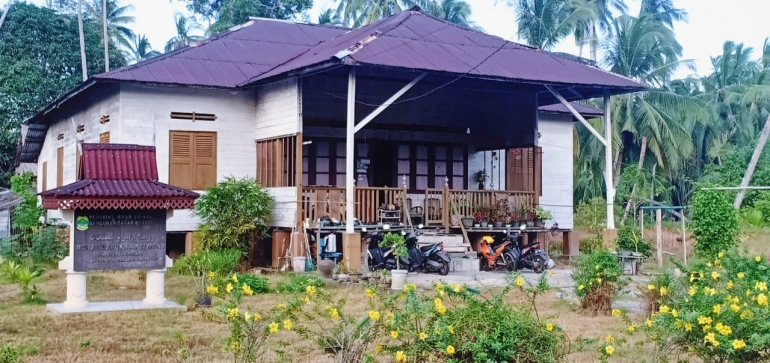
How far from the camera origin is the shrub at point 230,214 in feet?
55.0

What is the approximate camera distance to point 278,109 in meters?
17.5

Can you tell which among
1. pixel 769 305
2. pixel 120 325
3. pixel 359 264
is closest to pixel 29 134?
pixel 359 264

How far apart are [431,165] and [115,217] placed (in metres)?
10.3

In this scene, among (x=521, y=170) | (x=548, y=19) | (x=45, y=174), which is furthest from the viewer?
(x=548, y=19)

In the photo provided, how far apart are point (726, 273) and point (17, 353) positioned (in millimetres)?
6697

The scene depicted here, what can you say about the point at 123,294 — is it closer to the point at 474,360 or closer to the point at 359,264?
the point at 359,264

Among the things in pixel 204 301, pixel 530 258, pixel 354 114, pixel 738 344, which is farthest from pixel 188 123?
pixel 738 344

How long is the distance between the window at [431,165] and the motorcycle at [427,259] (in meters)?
4.06

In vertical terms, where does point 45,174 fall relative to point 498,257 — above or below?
above

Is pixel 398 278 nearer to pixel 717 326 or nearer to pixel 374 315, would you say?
Answer: pixel 374 315

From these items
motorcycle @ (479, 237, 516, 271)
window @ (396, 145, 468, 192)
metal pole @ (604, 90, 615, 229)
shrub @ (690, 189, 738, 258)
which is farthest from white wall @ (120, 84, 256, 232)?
shrub @ (690, 189, 738, 258)

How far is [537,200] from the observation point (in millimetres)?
18641

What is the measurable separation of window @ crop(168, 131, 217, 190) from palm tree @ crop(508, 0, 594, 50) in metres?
16.0

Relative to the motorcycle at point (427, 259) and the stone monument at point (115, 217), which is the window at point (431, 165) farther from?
the stone monument at point (115, 217)
